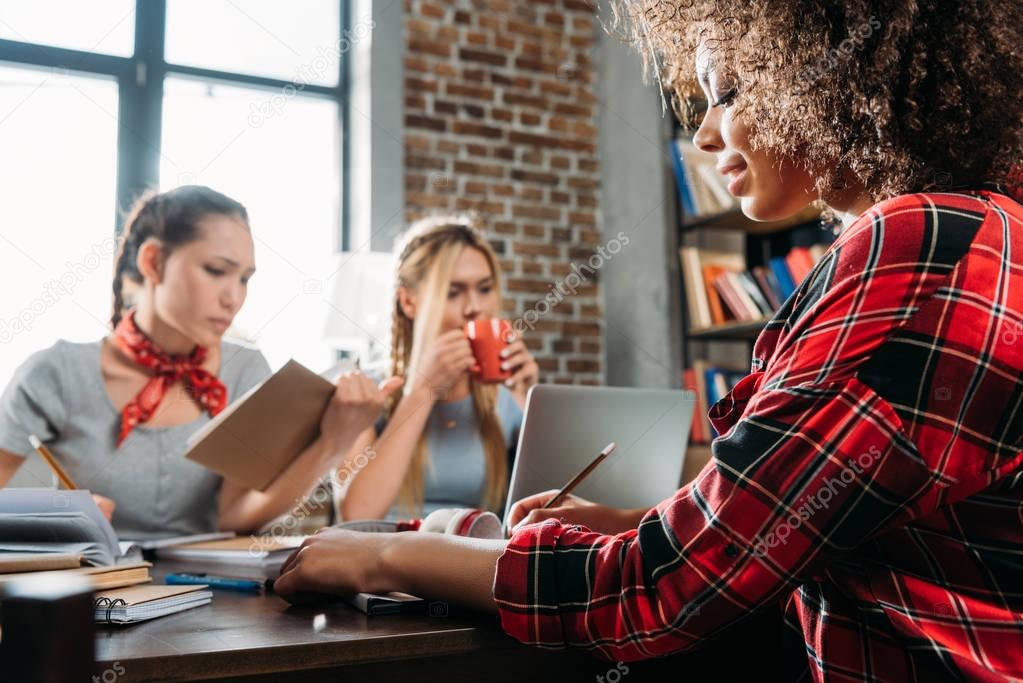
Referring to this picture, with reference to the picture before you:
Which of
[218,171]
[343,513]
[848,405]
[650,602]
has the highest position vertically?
[218,171]

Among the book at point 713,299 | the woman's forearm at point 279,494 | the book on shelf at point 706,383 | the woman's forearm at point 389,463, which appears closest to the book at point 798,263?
the book at point 713,299

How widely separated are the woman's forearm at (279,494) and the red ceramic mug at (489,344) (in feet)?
1.43

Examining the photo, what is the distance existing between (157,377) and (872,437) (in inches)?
68.8

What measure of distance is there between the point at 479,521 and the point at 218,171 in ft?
8.91

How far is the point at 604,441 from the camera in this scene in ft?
4.36

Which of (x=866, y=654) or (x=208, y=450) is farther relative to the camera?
(x=208, y=450)

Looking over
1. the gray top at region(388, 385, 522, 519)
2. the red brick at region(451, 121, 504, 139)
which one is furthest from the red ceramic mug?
the red brick at region(451, 121, 504, 139)

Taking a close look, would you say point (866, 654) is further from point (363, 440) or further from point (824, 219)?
point (363, 440)

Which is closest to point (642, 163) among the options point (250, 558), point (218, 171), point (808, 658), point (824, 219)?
point (218, 171)

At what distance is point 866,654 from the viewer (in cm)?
70

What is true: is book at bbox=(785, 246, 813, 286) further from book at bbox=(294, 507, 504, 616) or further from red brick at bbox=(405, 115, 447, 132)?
book at bbox=(294, 507, 504, 616)

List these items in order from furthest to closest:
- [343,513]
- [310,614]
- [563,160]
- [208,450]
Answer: [563,160] < [343,513] < [208,450] < [310,614]

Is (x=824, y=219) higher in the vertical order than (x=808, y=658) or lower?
higher

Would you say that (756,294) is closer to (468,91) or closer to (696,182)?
(696,182)
